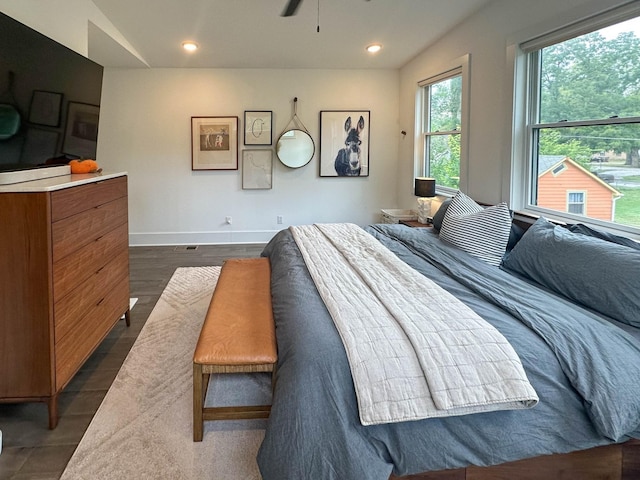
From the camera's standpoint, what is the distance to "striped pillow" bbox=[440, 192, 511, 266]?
9.40ft

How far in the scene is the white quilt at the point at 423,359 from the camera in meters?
1.53

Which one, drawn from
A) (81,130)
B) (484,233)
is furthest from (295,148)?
(484,233)

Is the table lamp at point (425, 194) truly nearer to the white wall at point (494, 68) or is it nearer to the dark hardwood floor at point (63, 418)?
the white wall at point (494, 68)

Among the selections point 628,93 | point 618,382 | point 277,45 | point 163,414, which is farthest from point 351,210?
point 618,382

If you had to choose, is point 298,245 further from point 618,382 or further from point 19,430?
point 618,382

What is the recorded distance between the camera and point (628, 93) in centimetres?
260

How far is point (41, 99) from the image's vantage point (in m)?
2.54

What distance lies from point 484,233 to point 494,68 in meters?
1.71

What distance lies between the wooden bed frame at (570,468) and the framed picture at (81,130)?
2.73 m

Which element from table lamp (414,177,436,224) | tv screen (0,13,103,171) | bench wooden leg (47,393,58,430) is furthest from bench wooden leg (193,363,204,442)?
table lamp (414,177,436,224)

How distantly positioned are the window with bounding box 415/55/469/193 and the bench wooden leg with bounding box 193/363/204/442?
10.9ft

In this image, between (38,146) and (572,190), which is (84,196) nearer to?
(38,146)

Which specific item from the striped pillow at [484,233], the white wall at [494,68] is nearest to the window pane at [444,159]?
the white wall at [494,68]

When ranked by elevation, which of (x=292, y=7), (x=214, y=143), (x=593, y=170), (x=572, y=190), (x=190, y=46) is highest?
(x=190, y=46)
